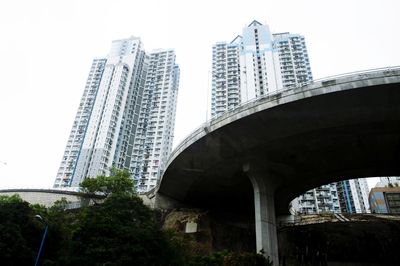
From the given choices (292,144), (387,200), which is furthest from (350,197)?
(292,144)

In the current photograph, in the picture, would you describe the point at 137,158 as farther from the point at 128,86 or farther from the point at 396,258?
the point at 396,258

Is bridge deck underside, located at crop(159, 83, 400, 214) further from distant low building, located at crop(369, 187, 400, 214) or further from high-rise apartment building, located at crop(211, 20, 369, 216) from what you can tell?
high-rise apartment building, located at crop(211, 20, 369, 216)

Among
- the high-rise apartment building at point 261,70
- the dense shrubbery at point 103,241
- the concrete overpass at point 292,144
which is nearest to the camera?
the dense shrubbery at point 103,241

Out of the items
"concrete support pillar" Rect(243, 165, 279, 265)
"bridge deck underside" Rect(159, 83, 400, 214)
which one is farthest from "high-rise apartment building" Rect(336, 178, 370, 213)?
"concrete support pillar" Rect(243, 165, 279, 265)

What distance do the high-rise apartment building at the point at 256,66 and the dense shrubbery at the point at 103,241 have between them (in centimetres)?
5534

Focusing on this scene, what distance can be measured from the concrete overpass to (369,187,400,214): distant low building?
112 ft

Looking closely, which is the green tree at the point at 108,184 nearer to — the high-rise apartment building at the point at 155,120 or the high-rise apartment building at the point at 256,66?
the high-rise apartment building at the point at 155,120

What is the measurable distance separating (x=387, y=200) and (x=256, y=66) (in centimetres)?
4060

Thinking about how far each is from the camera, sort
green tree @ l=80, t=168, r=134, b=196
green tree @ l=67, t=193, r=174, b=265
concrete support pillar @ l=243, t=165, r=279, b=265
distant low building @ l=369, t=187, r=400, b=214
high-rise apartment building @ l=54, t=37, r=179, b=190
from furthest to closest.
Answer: high-rise apartment building @ l=54, t=37, r=179, b=190, distant low building @ l=369, t=187, r=400, b=214, green tree @ l=80, t=168, r=134, b=196, concrete support pillar @ l=243, t=165, r=279, b=265, green tree @ l=67, t=193, r=174, b=265

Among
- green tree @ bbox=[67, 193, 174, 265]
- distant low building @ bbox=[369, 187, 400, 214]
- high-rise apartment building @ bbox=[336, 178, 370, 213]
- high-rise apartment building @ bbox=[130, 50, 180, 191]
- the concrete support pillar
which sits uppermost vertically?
high-rise apartment building @ bbox=[130, 50, 180, 191]

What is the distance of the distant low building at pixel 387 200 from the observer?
51.9 meters

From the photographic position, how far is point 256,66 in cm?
7256

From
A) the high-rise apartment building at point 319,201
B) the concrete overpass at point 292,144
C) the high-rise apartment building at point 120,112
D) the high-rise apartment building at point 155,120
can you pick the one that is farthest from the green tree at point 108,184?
the high-rise apartment building at point 319,201

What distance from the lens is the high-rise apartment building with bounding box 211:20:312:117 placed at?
2783 inches
